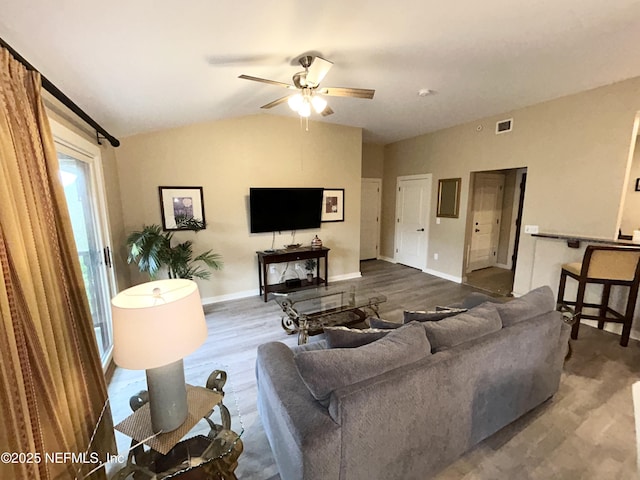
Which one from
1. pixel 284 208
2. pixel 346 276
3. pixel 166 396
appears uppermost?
pixel 284 208

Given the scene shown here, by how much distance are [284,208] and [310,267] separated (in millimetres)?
1149

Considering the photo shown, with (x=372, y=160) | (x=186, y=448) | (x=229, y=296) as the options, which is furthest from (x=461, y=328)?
(x=372, y=160)

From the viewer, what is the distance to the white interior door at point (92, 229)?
2.46 m

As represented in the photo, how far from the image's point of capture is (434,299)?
4.29 meters

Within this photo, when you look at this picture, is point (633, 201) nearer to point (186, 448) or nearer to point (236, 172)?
point (236, 172)

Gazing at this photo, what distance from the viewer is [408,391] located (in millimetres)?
1341

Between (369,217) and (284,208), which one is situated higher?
(284,208)

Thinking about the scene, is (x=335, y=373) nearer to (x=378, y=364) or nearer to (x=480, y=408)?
(x=378, y=364)

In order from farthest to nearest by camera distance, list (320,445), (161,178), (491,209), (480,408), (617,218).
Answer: (491,209), (161,178), (617,218), (480,408), (320,445)

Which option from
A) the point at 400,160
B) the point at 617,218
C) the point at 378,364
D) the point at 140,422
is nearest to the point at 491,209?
the point at 400,160

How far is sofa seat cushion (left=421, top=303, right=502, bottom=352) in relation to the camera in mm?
1544

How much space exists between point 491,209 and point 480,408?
5194 millimetres

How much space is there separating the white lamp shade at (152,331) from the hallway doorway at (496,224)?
535 cm

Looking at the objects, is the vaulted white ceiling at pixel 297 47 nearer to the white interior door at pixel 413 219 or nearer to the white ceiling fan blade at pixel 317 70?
the white ceiling fan blade at pixel 317 70
